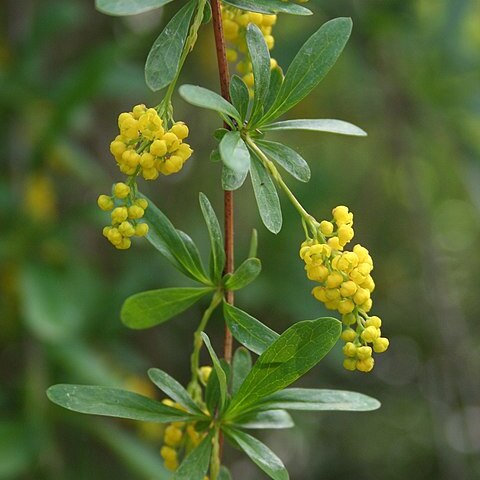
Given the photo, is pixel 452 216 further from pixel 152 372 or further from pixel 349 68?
pixel 152 372

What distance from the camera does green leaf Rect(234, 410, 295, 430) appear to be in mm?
825

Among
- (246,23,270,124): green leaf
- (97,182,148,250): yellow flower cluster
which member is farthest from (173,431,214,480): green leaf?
(246,23,270,124): green leaf

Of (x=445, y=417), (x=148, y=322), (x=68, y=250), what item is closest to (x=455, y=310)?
(x=445, y=417)

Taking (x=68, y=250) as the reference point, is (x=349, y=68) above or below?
above

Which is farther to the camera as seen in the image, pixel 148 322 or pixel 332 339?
pixel 148 322

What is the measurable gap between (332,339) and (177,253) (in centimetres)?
19

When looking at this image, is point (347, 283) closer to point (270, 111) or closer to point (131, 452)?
point (270, 111)

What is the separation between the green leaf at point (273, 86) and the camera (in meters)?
0.77

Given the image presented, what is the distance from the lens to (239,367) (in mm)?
854

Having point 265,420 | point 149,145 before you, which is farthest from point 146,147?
point 265,420

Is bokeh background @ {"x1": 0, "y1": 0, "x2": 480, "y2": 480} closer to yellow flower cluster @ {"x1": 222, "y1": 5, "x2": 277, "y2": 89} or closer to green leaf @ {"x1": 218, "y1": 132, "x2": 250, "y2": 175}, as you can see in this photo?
yellow flower cluster @ {"x1": 222, "y1": 5, "x2": 277, "y2": 89}

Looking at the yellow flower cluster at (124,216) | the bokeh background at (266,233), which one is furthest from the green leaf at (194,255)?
the bokeh background at (266,233)

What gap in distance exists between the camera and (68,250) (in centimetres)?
181

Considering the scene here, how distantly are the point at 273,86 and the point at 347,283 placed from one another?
21 cm
